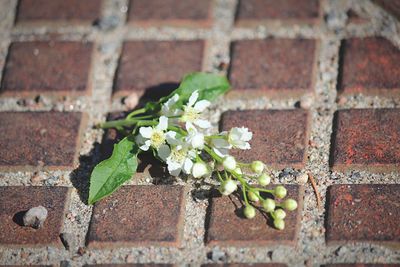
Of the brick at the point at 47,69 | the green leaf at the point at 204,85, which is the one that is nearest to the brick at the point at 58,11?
the brick at the point at 47,69

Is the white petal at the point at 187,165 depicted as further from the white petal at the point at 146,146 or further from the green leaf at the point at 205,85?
the green leaf at the point at 205,85

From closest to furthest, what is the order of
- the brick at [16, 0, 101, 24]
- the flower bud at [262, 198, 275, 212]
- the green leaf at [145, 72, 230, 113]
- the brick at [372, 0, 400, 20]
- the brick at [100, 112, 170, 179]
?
the flower bud at [262, 198, 275, 212] < the brick at [100, 112, 170, 179] < the green leaf at [145, 72, 230, 113] < the brick at [372, 0, 400, 20] < the brick at [16, 0, 101, 24]

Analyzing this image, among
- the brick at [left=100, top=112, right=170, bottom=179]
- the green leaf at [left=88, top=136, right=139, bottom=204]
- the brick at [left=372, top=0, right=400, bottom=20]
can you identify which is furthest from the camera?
the brick at [left=372, top=0, right=400, bottom=20]

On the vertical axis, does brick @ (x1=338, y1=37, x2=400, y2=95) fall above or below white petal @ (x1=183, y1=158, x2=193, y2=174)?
above

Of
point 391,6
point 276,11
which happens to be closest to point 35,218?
point 276,11

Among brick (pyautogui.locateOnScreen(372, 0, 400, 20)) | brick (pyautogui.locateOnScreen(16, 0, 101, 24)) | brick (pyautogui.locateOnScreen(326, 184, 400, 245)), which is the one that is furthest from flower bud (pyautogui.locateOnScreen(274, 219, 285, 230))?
brick (pyautogui.locateOnScreen(16, 0, 101, 24))

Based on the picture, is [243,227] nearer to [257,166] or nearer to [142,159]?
[257,166]

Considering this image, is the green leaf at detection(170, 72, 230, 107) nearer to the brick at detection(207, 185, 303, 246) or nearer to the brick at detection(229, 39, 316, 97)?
the brick at detection(229, 39, 316, 97)
